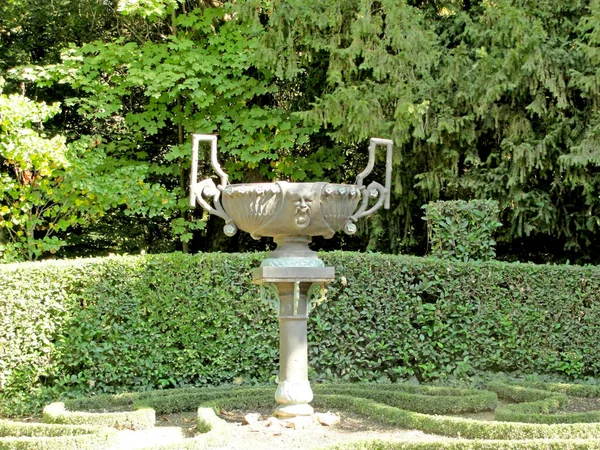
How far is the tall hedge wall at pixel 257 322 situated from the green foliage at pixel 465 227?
1.15 ft

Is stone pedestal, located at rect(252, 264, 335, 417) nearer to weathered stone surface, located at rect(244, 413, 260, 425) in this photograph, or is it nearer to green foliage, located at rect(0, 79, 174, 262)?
weathered stone surface, located at rect(244, 413, 260, 425)

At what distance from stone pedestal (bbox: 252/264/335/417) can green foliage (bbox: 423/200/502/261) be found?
322cm

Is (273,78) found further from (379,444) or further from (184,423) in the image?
(379,444)

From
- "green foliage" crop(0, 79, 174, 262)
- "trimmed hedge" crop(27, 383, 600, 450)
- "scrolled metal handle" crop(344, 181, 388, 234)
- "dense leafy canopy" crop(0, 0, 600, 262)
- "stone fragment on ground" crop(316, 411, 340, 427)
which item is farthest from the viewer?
"green foliage" crop(0, 79, 174, 262)

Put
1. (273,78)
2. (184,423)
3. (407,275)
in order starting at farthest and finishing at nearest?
(273,78)
(407,275)
(184,423)

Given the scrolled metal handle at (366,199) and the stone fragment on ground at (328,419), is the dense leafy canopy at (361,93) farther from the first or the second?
the stone fragment on ground at (328,419)

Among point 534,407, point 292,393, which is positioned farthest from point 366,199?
point 534,407

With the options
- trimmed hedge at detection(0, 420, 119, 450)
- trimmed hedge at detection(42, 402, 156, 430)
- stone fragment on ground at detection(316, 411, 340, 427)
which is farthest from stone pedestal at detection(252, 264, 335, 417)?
trimmed hedge at detection(0, 420, 119, 450)

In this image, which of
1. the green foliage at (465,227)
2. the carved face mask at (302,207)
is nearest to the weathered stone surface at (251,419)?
the carved face mask at (302,207)

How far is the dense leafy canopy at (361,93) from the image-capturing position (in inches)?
378

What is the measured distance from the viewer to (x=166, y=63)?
37.2ft

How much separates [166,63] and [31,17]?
303cm

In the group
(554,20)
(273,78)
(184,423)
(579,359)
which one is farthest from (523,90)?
(184,423)

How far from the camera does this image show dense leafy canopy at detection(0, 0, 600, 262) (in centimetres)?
959
